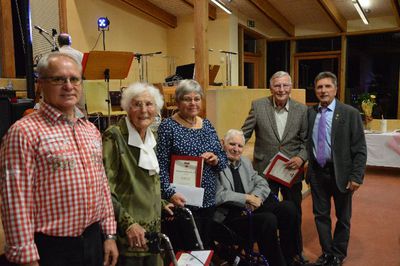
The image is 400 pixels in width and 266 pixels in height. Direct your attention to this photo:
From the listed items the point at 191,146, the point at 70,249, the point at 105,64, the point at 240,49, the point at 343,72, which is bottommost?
the point at 70,249

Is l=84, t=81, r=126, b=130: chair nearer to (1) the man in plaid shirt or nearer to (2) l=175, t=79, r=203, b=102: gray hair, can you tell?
(2) l=175, t=79, r=203, b=102: gray hair

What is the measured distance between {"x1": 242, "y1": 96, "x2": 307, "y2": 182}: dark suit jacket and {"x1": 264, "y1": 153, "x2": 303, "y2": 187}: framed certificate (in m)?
0.06

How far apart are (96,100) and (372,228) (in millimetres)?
4485

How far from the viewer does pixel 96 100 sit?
20.0 feet

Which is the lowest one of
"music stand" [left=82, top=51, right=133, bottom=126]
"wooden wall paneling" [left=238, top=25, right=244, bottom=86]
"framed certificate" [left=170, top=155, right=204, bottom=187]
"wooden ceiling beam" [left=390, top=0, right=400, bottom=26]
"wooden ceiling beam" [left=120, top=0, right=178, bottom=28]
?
"framed certificate" [left=170, top=155, right=204, bottom=187]

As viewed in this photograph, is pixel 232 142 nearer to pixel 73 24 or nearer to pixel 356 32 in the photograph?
pixel 73 24

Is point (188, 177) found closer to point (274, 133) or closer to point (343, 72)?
point (274, 133)

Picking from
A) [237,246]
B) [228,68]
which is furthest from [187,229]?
[228,68]

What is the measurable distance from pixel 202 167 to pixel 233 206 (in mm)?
520

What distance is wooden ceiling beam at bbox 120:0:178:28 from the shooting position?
8.55 metres

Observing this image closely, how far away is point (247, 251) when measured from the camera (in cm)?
249

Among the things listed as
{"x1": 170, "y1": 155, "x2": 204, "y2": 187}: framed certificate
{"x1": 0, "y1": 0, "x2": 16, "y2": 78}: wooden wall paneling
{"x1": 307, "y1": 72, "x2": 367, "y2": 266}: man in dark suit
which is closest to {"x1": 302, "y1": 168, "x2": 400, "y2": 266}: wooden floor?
{"x1": 307, "y1": 72, "x2": 367, "y2": 266}: man in dark suit

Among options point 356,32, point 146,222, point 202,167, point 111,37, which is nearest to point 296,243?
point 202,167

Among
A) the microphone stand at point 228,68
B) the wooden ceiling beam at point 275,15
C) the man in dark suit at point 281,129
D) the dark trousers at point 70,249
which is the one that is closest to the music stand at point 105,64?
the man in dark suit at point 281,129
